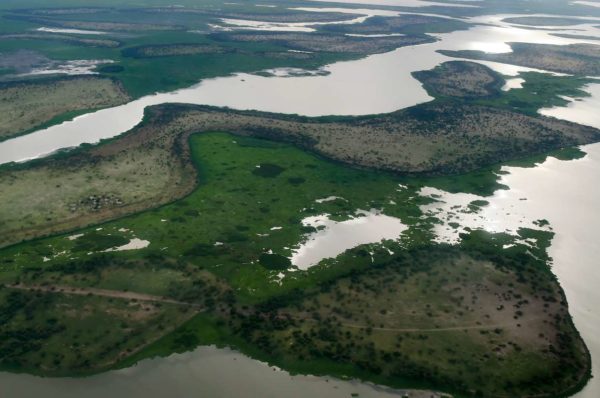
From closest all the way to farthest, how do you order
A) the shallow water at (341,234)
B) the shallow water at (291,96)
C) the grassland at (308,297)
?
1. the grassland at (308,297)
2. the shallow water at (341,234)
3. the shallow water at (291,96)

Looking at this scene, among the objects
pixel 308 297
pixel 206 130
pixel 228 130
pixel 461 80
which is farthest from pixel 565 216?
pixel 461 80

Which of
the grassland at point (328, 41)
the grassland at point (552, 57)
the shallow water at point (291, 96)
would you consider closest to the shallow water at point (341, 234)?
the shallow water at point (291, 96)

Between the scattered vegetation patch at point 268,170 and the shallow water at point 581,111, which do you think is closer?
the scattered vegetation patch at point 268,170

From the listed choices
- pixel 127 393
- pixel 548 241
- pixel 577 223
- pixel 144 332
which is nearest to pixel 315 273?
pixel 144 332

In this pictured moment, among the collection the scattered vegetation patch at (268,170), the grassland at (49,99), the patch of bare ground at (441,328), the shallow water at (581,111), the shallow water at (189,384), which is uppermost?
the grassland at (49,99)

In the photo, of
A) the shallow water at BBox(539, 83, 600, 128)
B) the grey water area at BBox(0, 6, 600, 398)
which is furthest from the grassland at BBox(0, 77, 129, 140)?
the shallow water at BBox(539, 83, 600, 128)

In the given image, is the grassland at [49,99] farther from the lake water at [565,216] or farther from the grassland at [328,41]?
the lake water at [565,216]

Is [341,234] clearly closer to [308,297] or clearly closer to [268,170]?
[308,297]
